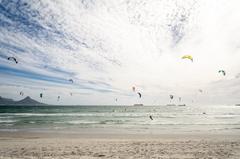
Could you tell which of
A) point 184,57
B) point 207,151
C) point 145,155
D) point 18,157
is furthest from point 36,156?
point 184,57

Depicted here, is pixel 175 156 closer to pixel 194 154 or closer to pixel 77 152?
pixel 194 154

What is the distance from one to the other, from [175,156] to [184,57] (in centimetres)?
966

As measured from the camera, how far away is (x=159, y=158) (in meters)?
11.0

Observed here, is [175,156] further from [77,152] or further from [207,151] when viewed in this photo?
[77,152]

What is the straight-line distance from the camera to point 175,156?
11602 millimetres

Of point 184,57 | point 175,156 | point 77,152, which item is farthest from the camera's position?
point 184,57

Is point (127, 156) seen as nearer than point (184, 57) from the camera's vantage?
Yes

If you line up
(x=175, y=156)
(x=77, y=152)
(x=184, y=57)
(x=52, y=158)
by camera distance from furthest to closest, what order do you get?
(x=184, y=57) → (x=77, y=152) → (x=175, y=156) → (x=52, y=158)

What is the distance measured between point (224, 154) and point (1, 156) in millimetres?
10309

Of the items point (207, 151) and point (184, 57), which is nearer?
point (207, 151)

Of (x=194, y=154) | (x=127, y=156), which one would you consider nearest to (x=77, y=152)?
(x=127, y=156)

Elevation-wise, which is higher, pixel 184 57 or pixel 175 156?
pixel 184 57

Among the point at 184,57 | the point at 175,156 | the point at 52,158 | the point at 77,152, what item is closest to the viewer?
the point at 52,158

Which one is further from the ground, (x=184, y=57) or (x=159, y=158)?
(x=184, y=57)
